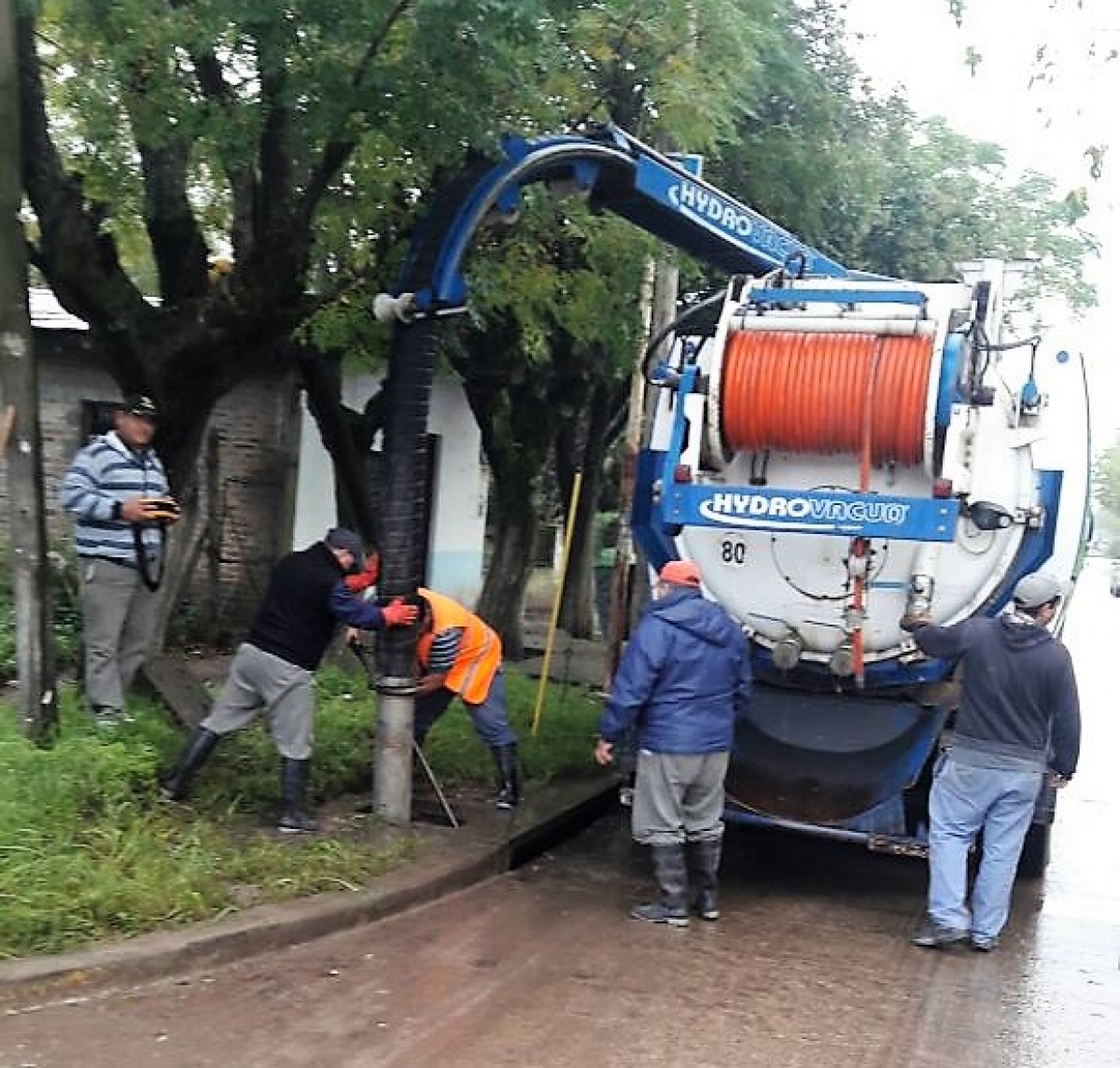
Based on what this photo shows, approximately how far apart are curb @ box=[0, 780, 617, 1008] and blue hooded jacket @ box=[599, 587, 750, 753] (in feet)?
3.35

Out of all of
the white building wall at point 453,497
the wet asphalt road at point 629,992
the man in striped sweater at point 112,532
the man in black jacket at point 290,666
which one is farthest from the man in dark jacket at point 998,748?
the white building wall at point 453,497

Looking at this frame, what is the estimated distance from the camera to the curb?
16.7 feet

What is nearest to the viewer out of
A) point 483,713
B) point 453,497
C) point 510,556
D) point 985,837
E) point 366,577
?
point 985,837

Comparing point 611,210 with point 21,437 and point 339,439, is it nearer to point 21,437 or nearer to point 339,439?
point 21,437

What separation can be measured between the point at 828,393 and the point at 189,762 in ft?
11.3

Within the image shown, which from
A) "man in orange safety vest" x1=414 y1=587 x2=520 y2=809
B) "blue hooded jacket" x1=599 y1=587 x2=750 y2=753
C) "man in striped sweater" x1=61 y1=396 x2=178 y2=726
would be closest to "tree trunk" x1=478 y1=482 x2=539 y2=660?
"man in orange safety vest" x1=414 y1=587 x2=520 y2=809

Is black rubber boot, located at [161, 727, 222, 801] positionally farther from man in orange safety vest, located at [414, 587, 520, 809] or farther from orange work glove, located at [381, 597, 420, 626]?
man in orange safety vest, located at [414, 587, 520, 809]

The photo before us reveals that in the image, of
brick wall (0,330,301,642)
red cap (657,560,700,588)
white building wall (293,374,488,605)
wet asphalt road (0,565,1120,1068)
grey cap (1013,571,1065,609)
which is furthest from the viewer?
white building wall (293,374,488,605)

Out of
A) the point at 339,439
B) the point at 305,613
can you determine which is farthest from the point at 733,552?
the point at 339,439

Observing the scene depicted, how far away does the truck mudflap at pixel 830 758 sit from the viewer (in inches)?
281

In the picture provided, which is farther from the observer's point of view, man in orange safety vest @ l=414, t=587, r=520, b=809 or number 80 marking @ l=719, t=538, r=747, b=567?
man in orange safety vest @ l=414, t=587, r=520, b=809

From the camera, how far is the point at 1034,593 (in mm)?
6555

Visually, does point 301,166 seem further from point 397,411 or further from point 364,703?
point 364,703

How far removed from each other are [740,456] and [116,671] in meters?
3.33
